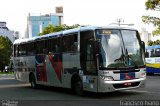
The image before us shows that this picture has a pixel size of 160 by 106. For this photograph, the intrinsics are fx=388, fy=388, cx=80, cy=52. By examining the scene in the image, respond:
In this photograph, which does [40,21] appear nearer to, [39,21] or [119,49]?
[39,21]

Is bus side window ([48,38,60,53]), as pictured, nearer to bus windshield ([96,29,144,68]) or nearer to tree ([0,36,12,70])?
bus windshield ([96,29,144,68])

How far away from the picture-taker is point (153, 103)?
42.2 feet

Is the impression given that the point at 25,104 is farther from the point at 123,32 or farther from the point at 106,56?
the point at 123,32

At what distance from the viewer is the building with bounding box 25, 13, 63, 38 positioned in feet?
565

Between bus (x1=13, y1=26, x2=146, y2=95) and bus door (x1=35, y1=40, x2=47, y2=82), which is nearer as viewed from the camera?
bus (x1=13, y1=26, x2=146, y2=95)

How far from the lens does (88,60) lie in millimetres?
15930

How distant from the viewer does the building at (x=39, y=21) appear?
17212 cm

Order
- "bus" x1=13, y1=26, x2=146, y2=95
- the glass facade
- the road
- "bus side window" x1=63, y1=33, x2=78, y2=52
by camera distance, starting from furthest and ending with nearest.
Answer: the glass facade, "bus side window" x1=63, y1=33, x2=78, y2=52, "bus" x1=13, y1=26, x2=146, y2=95, the road

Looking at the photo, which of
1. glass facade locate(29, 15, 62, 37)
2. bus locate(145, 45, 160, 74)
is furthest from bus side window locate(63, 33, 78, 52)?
glass facade locate(29, 15, 62, 37)

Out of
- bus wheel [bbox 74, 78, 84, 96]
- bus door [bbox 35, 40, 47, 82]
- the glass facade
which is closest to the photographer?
bus wheel [bbox 74, 78, 84, 96]

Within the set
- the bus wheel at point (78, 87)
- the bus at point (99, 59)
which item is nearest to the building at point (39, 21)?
the bus at point (99, 59)

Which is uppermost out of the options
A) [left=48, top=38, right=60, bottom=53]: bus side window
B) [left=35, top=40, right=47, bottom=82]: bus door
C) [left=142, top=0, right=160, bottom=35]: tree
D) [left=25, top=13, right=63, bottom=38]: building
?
[left=25, top=13, right=63, bottom=38]: building

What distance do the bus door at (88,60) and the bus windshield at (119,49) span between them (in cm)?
44

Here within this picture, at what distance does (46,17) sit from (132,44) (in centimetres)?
16035
